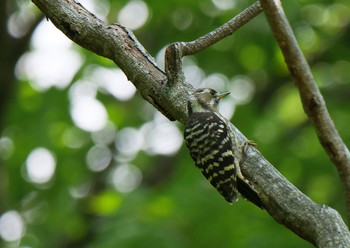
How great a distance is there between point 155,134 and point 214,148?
6.33 metres

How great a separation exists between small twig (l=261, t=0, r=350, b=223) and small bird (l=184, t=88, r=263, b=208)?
2.51 feet

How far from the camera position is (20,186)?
33.3 feet

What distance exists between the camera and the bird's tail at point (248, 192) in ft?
14.6

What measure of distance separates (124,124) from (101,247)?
4474 mm

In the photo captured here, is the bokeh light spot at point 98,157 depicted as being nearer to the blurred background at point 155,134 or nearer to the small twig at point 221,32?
the blurred background at point 155,134

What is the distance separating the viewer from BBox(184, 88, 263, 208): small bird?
5191 millimetres

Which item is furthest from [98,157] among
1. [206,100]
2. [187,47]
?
[187,47]

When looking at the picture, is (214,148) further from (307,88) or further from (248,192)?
(307,88)

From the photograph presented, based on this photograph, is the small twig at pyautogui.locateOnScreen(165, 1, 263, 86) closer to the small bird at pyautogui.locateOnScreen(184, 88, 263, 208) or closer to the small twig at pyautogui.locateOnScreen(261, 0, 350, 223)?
the small bird at pyautogui.locateOnScreen(184, 88, 263, 208)

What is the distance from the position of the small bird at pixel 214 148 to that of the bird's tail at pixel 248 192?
Answer: 0.9 inches

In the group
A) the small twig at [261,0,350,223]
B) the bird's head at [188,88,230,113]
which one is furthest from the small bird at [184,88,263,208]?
the small twig at [261,0,350,223]

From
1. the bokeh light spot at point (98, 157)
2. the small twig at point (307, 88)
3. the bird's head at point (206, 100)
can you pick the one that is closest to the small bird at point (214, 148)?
the bird's head at point (206, 100)

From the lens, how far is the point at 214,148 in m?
5.64

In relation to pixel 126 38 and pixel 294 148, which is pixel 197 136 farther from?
pixel 294 148
